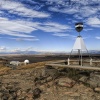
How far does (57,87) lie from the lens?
15.5 meters

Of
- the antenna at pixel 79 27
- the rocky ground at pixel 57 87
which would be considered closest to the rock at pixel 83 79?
the rocky ground at pixel 57 87

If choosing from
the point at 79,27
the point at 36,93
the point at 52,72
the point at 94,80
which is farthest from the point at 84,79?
the point at 79,27

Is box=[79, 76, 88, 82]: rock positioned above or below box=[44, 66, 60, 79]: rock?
below

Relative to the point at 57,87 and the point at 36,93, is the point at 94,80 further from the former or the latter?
the point at 36,93

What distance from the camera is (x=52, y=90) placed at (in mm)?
15125

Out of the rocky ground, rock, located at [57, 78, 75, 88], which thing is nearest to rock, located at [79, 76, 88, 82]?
the rocky ground

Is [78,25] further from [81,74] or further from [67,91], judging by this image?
[67,91]

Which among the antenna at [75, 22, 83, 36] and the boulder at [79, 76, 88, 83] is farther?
the antenna at [75, 22, 83, 36]

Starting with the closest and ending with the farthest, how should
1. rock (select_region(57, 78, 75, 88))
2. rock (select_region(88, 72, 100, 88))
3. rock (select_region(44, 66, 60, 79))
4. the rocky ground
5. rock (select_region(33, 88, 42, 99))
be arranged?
the rocky ground
rock (select_region(88, 72, 100, 88))
rock (select_region(33, 88, 42, 99))
rock (select_region(57, 78, 75, 88))
rock (select_region(44, 66, 60, 79))

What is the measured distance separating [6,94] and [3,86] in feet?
7.11

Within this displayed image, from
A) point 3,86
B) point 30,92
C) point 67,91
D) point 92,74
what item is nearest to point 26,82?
point 3,86

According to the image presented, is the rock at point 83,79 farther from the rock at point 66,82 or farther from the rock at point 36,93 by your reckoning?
the rock at point 36,93

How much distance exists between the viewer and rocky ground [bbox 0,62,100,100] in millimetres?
13882

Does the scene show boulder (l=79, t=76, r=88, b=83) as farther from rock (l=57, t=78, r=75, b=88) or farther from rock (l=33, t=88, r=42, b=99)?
rock (l=33, t=88, r=42, b=99)
